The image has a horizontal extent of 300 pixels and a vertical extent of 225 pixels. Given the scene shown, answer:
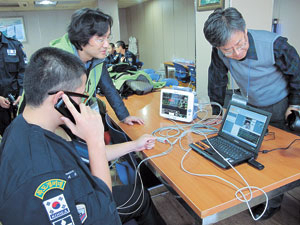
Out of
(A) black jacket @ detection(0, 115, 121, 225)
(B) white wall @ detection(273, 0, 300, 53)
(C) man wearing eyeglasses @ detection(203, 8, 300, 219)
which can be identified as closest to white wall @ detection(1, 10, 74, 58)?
(B) white wall @ detection(273, 0, 300, 53)

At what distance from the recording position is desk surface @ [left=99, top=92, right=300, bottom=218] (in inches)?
35.0

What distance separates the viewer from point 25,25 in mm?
7656

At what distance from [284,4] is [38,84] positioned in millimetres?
4483

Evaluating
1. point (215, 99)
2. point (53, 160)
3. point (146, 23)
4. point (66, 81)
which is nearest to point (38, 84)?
point (66, 81)

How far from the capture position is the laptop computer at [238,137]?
1.12 metres

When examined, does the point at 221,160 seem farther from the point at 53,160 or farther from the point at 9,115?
the point at 9,115

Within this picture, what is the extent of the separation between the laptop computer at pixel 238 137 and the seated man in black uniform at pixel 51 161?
0.56m

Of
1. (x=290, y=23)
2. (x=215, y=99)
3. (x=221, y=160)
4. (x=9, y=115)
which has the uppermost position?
(x=290, y=23)

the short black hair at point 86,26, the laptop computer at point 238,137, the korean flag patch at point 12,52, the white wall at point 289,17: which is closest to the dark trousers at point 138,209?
the laptop computer at point 238,137

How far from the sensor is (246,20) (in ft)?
9.65

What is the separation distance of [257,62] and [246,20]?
5.86ft

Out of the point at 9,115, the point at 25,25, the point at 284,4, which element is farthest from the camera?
the point at 25,25

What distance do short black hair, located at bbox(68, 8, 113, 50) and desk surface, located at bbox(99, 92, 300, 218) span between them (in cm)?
77

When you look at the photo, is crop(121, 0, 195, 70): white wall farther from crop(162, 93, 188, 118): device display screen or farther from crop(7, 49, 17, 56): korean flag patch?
crop(162, 93, 188, 118): device display screen
